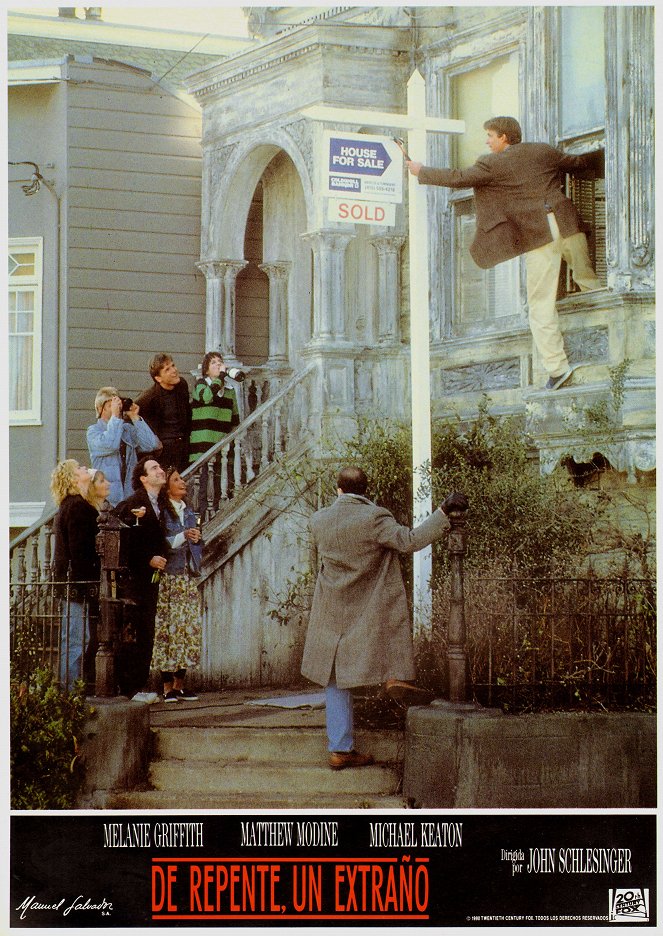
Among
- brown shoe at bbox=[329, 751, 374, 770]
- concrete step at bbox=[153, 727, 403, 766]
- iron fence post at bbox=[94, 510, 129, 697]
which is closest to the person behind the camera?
brown shoe at bbox=[329, 751, 374, 770]

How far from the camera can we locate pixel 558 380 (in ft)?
32.5

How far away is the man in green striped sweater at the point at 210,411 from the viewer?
10.6 metres

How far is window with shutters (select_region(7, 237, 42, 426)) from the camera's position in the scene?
420 inches

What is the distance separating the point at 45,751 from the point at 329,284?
3.88 meters

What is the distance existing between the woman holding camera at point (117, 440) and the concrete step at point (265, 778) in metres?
1.78

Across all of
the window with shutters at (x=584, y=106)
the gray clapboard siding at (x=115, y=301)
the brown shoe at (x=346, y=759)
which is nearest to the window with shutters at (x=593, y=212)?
the window with shutters at (x=584, y=106)

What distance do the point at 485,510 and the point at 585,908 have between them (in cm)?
240

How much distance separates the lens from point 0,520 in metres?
9.19

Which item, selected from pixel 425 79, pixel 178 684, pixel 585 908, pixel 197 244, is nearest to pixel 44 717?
pixel 178 684

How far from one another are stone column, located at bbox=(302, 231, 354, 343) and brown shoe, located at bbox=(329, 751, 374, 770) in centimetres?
322

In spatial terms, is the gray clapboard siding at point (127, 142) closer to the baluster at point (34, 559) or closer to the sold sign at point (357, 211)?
the sold sign at point (357, 211)

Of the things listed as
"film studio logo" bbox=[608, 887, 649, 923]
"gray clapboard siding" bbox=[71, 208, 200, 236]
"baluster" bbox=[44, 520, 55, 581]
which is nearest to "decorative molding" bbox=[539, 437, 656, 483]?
"film studio logo" bbox=[608, 887, 649, 923]

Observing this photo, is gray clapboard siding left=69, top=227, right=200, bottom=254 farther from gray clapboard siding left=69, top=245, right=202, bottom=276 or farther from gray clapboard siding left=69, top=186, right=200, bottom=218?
gray clapboard siding left=69, top=186, right=200, bottom=218

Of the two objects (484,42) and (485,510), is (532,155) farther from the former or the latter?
(485,510)
